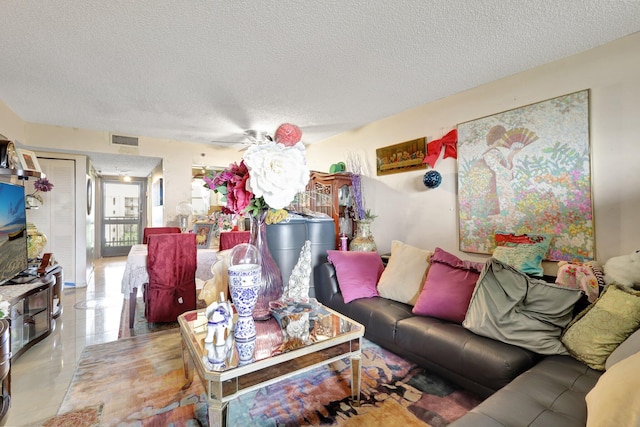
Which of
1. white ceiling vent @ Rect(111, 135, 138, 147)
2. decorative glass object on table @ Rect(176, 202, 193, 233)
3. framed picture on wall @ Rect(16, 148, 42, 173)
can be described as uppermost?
white ceiling vent @ Rect(111, 135, 138, 147)

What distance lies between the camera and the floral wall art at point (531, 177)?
2.02m

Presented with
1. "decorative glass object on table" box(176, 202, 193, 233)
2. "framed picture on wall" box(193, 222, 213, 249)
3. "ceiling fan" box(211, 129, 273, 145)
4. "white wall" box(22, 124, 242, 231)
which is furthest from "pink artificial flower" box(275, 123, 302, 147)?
"white wall" box(22, 124, 242, 231)

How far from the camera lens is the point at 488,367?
4.83ft

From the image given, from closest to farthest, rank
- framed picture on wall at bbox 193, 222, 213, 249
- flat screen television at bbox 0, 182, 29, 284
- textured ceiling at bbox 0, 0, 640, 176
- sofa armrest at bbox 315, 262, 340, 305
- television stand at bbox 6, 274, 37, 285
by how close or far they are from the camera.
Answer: textured ceiling at bbox 0, 0, 640, 176
flat screen television at bbox 0, 182, 29, 284
television stand at bbox 6, 274, 37, 285
sofa armrest at bbox 315, 262, 340, 305
framed picture on wall at bbox 193, 222, 213, 249

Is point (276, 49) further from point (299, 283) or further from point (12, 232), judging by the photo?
point (12, 232)

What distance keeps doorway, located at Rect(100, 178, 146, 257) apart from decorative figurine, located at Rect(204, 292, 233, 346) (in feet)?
24.6

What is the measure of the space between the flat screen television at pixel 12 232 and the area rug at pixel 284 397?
1009mm

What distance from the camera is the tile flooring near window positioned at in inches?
63.0

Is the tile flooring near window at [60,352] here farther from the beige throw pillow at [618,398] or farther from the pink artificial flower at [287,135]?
the beige throw pillow at [618,398]

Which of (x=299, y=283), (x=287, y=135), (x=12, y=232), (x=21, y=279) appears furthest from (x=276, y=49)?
(x=21, y=279)

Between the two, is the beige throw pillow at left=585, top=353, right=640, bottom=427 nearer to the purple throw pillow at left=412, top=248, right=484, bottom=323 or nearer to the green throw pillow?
the green throw pillow

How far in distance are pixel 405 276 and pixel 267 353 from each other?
1.41 m

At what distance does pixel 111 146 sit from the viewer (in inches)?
160

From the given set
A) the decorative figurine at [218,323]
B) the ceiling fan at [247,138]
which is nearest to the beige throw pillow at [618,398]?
the decorative figurine at [218,323]
